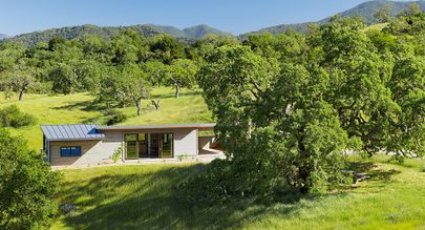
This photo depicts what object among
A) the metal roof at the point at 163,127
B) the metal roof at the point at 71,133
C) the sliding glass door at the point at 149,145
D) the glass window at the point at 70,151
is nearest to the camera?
the metal roof at the point at 71,133

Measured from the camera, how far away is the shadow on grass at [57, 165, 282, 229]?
28328 millimetres

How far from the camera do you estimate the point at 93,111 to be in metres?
69.1

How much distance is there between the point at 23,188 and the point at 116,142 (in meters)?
14.1

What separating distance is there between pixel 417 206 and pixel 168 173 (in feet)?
61.9

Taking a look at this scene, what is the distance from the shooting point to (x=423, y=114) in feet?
89.5

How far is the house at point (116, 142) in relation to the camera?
39.9 metres

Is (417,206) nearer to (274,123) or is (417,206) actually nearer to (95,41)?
(274,123)

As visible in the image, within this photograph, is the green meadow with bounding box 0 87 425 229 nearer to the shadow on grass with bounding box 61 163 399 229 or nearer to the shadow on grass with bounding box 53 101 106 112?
the shadow on grass with bounding box 61 163 399 229

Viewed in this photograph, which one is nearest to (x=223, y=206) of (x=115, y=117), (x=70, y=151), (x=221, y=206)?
(x=221, y=206)

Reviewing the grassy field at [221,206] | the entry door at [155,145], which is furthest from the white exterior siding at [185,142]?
the grassy field at [221,206]

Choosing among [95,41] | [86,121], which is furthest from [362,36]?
[95,41]

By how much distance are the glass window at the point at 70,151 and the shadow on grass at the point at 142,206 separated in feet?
12.1

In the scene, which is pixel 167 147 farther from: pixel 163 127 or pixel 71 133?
pixel 71 133

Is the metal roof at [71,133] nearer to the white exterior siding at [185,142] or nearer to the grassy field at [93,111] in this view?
the white exterior siding at [185,142]
